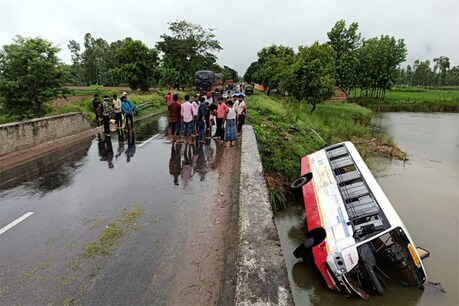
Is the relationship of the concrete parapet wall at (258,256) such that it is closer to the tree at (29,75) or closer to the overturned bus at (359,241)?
the overturned bus at (359,241)

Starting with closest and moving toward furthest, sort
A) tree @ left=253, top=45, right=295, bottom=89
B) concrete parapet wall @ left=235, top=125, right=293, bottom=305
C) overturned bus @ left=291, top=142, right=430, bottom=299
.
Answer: concrete parapet wall @ left=235, top=125, right=293, bottom=305
overturned bus @ left=291, top=142, right=430, bottom=299
tree @ left=253, top=45, right=295, bottom=89

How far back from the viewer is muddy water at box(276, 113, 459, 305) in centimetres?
668

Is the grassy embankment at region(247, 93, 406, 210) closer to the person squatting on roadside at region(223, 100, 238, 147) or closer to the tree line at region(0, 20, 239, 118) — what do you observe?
the person squatting on roadside at region(223, 100, 238, 147)

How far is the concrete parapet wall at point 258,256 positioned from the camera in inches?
131

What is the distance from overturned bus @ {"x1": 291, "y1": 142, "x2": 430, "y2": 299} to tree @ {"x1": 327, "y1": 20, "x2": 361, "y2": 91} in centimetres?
4405

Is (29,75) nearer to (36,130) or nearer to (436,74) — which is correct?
(36,130)

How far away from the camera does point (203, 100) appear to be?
1252cm

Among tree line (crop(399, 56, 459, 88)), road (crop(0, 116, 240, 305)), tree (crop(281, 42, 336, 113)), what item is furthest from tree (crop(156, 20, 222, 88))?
tree line (crop(399, 56, 459, 88))

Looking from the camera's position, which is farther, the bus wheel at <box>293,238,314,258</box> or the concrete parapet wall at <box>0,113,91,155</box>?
A: the concrete parapet wall at <box>0,113,91,155</box>

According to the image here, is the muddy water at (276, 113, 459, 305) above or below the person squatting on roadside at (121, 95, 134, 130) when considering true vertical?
below

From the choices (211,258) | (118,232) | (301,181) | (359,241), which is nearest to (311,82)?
(301,181)

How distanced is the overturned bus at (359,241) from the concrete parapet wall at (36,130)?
374 inches

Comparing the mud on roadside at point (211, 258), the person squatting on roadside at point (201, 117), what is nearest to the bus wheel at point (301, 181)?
the mud on roadside at point (211, 258)

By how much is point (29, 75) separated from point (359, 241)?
14.6 meters
